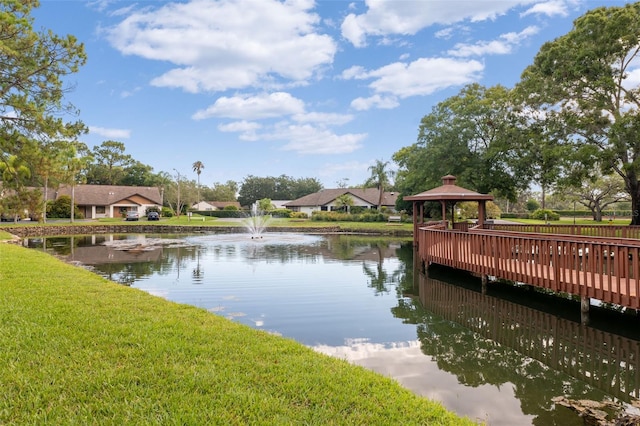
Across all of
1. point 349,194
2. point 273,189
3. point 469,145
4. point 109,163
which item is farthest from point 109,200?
point 469,145

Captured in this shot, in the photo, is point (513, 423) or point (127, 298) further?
point (127, 298)

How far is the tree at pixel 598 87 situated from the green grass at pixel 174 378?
18710mm

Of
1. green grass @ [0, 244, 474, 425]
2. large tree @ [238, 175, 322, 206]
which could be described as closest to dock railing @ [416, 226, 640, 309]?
green grass @ [0, 244, 474, 425]

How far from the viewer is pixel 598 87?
19219 millimetres

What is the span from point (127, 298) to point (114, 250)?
13.1 metres

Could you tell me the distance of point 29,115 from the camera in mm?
8883

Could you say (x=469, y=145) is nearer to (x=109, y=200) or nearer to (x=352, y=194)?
(x=352, y=194)

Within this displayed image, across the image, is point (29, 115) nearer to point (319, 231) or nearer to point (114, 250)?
point (114, 250)

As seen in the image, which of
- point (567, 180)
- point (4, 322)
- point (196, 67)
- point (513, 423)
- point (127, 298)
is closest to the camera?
point (513, 423)

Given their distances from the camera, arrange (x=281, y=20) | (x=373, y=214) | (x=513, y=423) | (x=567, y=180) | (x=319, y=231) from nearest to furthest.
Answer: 1. (x=513, y=423)
2. (x=281, y=20)
3. (x=567, y=180)
4. (x=319, y=231)
5. (x=373, y=214)

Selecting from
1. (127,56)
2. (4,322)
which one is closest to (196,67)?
(127,56)

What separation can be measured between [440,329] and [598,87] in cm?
1819

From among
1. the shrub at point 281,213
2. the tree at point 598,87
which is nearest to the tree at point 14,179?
the tree at point 598,87

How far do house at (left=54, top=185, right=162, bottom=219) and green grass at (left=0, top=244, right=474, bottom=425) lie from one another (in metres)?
49.6
